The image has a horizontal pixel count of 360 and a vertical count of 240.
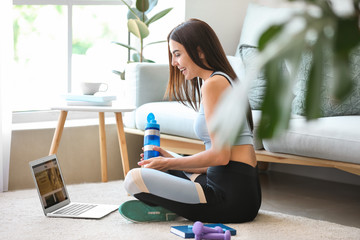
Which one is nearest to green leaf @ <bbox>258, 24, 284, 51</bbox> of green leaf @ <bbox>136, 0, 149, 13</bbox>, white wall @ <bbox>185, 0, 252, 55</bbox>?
green leaf @ <bbox>136, 0, 149, 13</bbox>

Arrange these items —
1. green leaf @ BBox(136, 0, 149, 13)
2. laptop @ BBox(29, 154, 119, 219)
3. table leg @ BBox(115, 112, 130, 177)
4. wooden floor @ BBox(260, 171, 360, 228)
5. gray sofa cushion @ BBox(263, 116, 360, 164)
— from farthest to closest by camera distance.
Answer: green leaf @ BBox(136, 0, 149, 13) → table leg @ BBox(115, 112, 130, 177) → wooden floor @ BBox(260, 171, 360, 228) → laptop @ BBox(29, 154, 119, 219) → gray sofa cushion @ BBox(263, 116, 360, 164)

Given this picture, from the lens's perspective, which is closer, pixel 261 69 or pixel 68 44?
pixel 261 69

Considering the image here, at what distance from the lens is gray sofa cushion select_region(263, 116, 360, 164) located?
7.63 feet

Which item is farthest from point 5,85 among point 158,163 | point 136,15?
point 158,163

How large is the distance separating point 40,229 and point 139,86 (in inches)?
47.6

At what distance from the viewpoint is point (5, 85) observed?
296 cm

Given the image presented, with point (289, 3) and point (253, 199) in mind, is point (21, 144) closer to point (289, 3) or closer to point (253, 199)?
point (253, 199)

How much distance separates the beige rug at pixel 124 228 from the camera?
7.15ft

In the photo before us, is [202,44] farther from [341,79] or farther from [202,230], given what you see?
[341,79]

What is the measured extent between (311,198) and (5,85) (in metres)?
1.72

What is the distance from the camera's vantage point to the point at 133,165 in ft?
11.8

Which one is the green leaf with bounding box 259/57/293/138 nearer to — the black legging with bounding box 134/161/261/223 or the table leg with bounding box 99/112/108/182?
the black legging with bounding box 134/161/261/223

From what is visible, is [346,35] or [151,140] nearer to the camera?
[346,35]

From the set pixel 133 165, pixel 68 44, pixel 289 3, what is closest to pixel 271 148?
pixel 133 165
